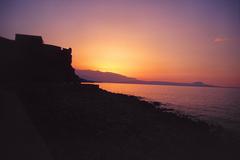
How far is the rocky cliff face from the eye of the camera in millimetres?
32281

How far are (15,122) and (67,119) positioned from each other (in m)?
5.18

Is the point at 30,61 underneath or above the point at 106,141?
above

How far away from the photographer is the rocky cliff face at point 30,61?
1271 inches

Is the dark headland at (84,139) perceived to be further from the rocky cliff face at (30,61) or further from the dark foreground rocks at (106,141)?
the rocky cliff face at (30,61)

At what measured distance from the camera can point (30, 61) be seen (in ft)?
114

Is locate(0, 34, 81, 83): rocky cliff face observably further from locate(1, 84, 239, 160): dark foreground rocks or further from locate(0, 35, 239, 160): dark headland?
locate(1, 84, 239, 160): dark foreground rocks

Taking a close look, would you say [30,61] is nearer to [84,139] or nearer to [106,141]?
[84,139]

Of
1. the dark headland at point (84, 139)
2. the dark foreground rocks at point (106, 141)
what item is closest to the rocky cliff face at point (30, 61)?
the dark headland at point (84, 139)

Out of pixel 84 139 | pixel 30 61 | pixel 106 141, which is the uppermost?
pixel 30 61

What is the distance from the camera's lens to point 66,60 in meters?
43.0

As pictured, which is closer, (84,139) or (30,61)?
(84,139)

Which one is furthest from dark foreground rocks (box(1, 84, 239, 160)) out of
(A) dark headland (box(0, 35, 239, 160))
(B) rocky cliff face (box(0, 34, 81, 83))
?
(B) rocky cliff face (box(0, 34, 81, 83))

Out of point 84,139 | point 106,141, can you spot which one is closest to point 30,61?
point 84,139

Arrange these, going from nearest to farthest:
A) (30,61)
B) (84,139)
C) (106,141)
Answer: (84,139) < (106,141) < (30,61)
